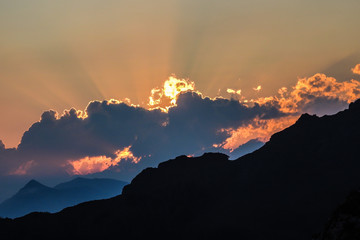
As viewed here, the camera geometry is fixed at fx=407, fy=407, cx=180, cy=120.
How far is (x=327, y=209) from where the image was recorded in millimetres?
198500

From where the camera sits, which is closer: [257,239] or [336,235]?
[336,235]

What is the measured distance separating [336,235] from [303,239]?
15127cm

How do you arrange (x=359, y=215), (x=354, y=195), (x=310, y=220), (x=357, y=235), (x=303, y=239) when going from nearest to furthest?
(x=357, y=235), (x=359, y=215), (x=354, y=195), (x=303, y=239), (x=310, y=220)

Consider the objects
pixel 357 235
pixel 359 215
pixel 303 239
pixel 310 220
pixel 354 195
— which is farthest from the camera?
pixel 310 220

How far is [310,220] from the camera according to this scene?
649ft

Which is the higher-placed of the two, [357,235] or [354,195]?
[354,195]

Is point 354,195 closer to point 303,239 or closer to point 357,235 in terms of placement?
point 357,235

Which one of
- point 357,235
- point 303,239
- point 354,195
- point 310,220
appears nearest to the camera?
point 357,235

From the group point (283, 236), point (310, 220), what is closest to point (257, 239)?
point (283, 236)

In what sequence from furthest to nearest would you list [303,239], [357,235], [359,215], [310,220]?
[310,220]
[303,239]
[359,215]
[357,235]

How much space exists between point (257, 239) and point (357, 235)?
6555 inches

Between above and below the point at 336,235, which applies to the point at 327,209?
above

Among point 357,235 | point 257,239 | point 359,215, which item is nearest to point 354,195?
point 359,215

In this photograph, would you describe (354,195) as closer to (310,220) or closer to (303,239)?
(303,239)
